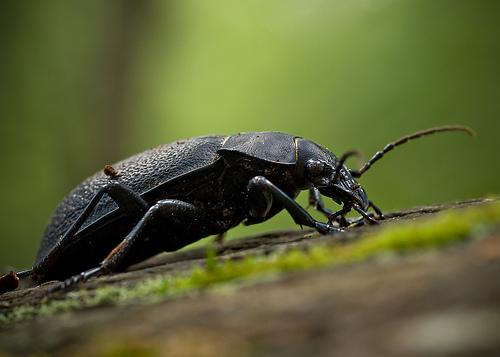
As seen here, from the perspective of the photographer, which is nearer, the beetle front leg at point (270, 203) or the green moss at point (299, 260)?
the green moss at point (299, 260)

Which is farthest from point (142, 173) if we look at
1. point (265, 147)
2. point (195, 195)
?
point (265, 147)

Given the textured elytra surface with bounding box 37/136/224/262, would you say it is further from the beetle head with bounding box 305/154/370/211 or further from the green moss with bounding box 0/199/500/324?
the green moss with bounding box 0/199/500/324

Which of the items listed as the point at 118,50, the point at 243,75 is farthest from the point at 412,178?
the point at 243,75

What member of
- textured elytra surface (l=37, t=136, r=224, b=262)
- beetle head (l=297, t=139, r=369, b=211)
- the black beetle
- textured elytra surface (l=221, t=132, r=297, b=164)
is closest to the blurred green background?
textured elytra surface (l=37, t=136, r=224, b=262)

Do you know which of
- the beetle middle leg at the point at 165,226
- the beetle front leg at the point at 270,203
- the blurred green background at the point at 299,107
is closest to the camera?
the beetle front leg at the point at 270,203

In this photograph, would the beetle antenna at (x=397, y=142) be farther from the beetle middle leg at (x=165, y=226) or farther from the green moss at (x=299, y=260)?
the green moss at (x=299, y=260)

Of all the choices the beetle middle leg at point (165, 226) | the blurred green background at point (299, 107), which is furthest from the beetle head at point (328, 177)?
the blurred green background at point (299, 107)

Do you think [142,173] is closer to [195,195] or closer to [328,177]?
[195,195]
